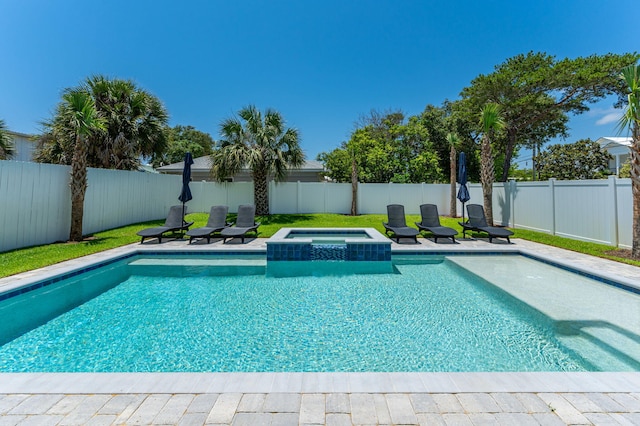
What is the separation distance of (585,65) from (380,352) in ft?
65.6

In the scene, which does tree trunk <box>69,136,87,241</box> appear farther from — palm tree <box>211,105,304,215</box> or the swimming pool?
palm tree <box>211,105,304,215</box>

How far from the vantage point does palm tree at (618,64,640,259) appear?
6.99 metres

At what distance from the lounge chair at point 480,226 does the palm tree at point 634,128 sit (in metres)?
2.96

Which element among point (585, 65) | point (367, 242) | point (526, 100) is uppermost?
point (585, 65)

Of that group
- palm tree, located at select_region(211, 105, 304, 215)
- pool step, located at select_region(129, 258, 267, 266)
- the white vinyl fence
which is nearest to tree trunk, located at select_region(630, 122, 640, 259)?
the white vinyl fence

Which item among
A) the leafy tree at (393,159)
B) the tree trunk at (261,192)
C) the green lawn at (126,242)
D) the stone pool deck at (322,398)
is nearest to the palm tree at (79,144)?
the green lawn at (126,242)

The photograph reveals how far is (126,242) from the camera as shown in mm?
9523

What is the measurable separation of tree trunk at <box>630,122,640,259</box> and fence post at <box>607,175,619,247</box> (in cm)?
101

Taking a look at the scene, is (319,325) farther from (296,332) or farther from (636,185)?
(636,185)

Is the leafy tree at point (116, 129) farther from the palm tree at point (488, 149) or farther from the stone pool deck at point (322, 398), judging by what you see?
the palm tree at point (488, 149)

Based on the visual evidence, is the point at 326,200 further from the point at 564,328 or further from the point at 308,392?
the point at 308,392

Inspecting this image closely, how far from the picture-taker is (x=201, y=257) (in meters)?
8.42

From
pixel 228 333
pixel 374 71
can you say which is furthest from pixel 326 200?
Result: pixel 228 333

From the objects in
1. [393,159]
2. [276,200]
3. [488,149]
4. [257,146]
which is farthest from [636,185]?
[393,159]
